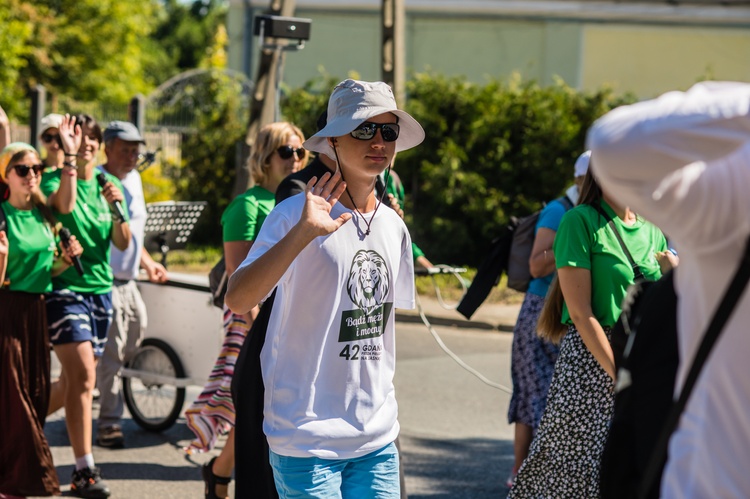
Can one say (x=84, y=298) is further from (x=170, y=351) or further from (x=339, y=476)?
(x=339, y=476)

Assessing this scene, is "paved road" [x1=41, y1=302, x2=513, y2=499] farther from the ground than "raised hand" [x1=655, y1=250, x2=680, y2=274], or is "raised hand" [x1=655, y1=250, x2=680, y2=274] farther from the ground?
"raised hand" [x1=655, y1=250, x2=680, y2=274]

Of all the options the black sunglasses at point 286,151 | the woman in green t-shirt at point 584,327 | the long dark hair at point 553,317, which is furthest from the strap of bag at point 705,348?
the black sunglasses at point 286,151

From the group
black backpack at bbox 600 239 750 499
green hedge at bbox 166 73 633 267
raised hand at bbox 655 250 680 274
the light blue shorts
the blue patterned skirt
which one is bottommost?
green hedge at bbox 166 73 633 267

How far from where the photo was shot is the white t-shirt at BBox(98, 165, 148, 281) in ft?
23.3

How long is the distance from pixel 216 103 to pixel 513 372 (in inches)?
594

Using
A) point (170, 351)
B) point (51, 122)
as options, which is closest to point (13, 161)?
point (51, 122)

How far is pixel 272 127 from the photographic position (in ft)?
18.4

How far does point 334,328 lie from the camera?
136 inches

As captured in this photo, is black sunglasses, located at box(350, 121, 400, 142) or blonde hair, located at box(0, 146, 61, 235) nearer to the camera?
black sunglasses, located at box(350, 121, 400, 142)

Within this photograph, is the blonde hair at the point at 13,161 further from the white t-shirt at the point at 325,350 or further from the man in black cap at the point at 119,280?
the white t-shirt at the point at 325,350

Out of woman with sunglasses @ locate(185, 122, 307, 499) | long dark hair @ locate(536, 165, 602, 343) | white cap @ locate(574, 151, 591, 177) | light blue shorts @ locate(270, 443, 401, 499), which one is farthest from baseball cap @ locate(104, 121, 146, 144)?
light blue shorts @ locate(270, 443, 401, 499)

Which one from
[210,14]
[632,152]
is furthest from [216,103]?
[210,14]

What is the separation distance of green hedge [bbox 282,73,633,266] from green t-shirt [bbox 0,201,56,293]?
11646 mm

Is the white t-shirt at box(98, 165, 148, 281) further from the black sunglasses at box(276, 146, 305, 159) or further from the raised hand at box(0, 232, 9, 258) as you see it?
the black sunglasses at box(276, 146, 305, 159)
